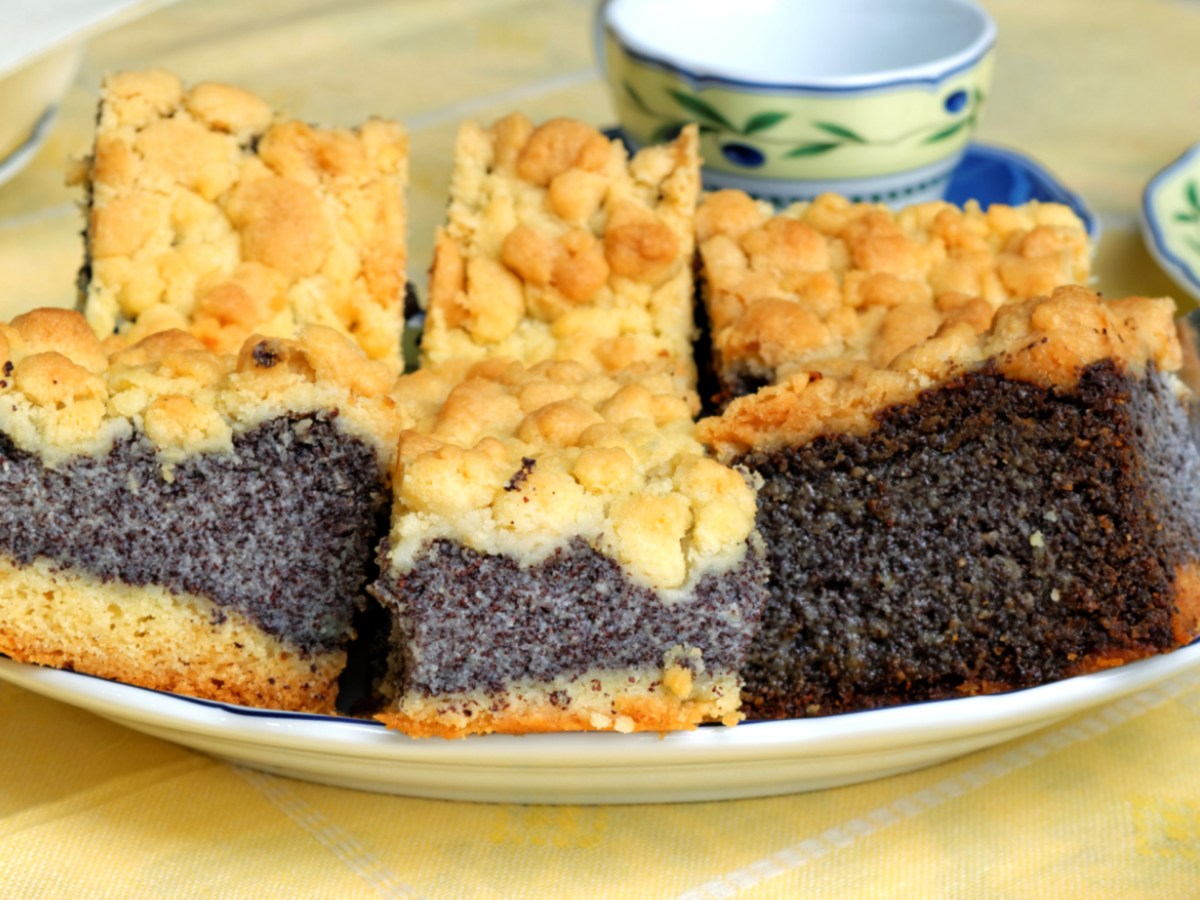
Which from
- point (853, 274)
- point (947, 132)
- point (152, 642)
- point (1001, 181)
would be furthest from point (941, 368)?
point (1001, 181)

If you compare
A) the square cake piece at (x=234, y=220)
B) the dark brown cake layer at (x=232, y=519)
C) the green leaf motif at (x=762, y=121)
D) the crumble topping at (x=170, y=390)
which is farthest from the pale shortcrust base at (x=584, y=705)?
the green leaf motif at (x=762, y=121)

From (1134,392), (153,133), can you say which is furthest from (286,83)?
(1134,392)

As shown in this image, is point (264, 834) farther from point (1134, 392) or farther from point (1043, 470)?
point (1134, 392)

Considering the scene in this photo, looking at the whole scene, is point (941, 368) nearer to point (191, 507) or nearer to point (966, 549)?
point (966, 549)

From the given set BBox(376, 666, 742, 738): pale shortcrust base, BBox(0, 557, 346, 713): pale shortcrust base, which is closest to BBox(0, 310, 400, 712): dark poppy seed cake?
BBox(0, 557, 346, 713): pale shortcrust base

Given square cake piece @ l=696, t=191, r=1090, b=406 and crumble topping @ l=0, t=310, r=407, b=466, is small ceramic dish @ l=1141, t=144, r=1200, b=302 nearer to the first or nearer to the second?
square cake piece @ l=696, t=191, r=1090, b=406
